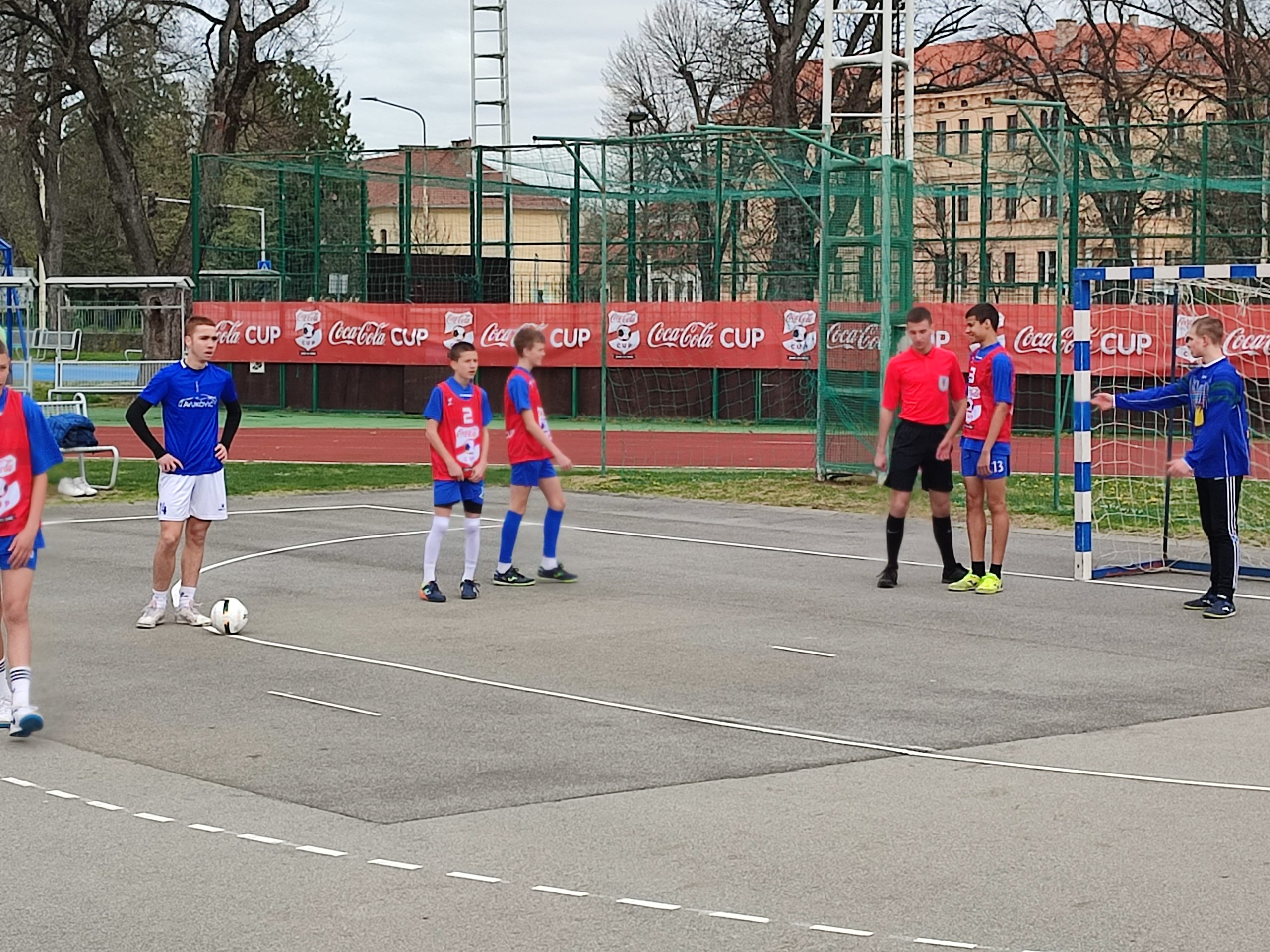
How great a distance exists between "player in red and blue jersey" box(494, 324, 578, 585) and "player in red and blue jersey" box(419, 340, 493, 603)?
1.43 feet

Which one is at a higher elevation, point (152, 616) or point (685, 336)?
point (685, 336)

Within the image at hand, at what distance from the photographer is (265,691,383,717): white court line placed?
28.1 ft

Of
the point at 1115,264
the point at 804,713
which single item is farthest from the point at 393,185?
the point at 804,713

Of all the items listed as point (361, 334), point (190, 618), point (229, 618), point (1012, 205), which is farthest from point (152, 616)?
point (361, 334)

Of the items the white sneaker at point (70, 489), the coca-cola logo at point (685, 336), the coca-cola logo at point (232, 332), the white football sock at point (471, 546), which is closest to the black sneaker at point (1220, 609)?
the white football sock at point (471, 546)

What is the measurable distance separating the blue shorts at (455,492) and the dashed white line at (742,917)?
6927 mm

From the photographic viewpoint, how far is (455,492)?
40.3 ft

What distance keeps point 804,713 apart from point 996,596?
4304 mm

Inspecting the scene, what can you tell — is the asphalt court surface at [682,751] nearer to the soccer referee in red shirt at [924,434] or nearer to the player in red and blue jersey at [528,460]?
the player in red and blue jersey at [528,460]

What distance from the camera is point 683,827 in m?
6.57

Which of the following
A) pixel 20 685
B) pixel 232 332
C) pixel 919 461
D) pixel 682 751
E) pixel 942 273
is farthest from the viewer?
pixel 232 332

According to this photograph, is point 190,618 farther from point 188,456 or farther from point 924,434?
point 924,434

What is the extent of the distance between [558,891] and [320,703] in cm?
328

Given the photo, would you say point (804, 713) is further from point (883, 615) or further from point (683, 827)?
point (883, 615)
